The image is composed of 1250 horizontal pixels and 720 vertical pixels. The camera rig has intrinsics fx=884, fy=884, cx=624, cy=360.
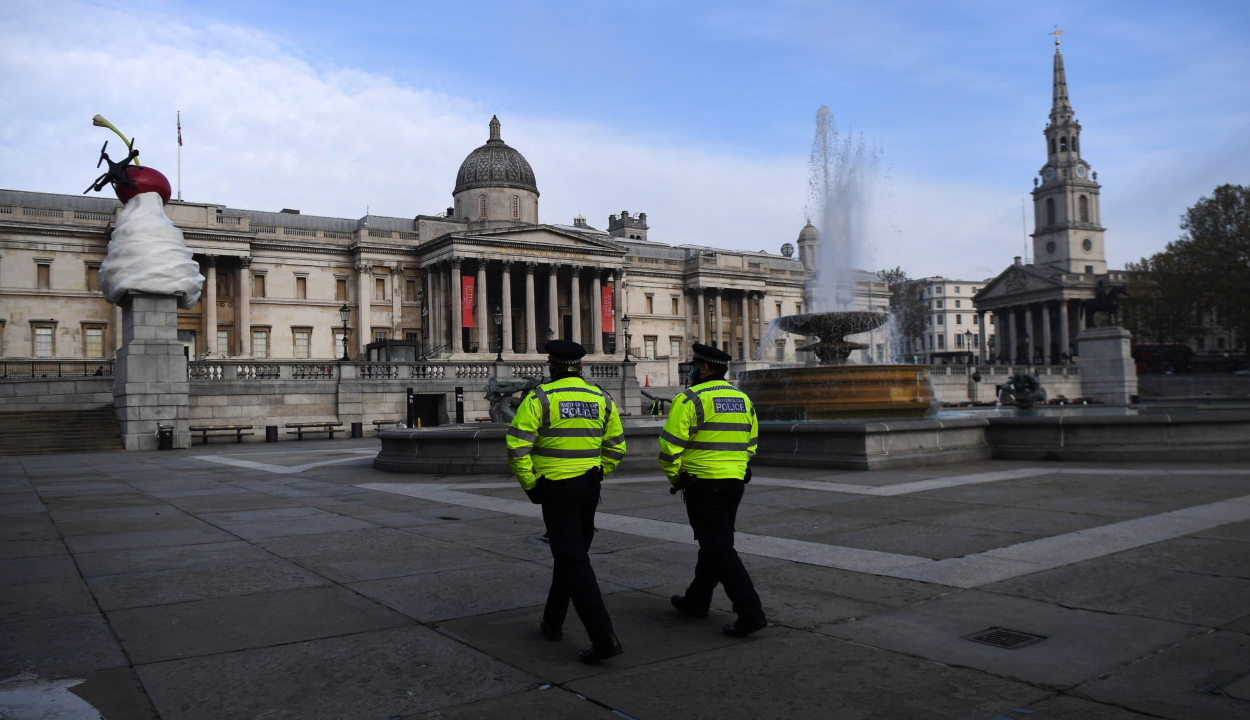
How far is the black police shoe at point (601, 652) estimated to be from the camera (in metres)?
5.13

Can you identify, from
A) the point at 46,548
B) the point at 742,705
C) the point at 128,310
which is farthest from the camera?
the point at 128,310

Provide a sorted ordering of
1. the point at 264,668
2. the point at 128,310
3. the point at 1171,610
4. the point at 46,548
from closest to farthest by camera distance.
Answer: the point at 264,668 < the point at 1171,610 < the point at 46,548 < the point at 128,310

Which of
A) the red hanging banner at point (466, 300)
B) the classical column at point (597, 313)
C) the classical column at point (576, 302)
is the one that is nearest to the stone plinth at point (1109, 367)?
the classical column at point (597, 313)

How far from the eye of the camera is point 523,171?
71.7 meters

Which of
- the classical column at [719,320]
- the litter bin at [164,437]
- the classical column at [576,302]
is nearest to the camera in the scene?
the litter bin at [164,437]

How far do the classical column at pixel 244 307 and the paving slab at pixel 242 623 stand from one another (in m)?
60.9

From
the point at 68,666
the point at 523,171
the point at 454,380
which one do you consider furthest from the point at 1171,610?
the point at 523,171

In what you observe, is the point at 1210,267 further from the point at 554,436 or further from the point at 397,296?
the point at 554,436

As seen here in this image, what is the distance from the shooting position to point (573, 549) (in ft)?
18.0

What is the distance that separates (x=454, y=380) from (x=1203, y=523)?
36445mm

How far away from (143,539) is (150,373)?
20548 millimetres

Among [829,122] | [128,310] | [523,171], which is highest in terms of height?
[523,171]

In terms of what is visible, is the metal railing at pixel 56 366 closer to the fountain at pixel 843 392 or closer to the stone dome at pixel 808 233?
the fountain at pixel 843 392

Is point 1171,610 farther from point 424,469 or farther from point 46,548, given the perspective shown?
point 424,469
